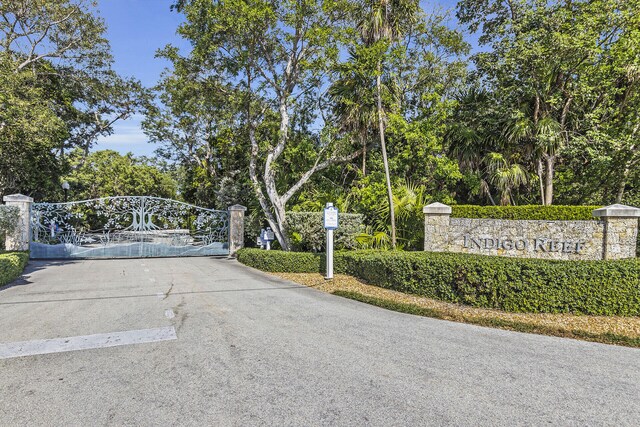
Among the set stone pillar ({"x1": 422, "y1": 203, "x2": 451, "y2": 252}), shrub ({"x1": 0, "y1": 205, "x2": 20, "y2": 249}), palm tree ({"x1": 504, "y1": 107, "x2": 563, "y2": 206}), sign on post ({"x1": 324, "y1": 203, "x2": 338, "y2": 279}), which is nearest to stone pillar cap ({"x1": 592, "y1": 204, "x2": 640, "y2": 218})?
stone pillar ({"x1": 422, "y1": 203, "x2": 451, "y2": 252})

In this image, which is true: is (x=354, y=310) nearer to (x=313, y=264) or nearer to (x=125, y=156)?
(x=313, y=264)

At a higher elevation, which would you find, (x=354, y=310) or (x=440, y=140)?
(x=440, y=140)

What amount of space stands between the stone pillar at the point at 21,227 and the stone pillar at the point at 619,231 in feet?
57.3

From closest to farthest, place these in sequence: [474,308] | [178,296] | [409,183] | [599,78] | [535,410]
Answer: [535,410] → [474,308] → [178,296] → [599,78] → [409,183]

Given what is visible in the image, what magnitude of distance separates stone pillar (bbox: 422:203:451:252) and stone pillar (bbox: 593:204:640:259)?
3457 millimetres

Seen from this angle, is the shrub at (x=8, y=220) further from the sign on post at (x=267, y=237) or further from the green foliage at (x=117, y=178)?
the green foliage at (x=117, y=178)

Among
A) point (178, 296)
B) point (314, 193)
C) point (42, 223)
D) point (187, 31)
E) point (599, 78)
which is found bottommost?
point (178, 296)

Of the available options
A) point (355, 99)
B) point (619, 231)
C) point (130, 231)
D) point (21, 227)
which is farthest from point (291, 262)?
point (21, 227)

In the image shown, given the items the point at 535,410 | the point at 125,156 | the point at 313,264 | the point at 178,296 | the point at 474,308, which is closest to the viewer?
the point at 535,410

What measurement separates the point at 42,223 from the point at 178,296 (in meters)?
10.3

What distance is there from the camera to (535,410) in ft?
9.43

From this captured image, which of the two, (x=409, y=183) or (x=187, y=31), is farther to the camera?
(x=409, y=183)

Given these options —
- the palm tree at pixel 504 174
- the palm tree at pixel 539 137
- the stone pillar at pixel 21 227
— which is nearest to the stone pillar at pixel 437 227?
the palm tree at pixel 504 174

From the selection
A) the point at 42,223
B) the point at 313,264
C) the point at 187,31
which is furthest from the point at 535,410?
the point at 42,223
